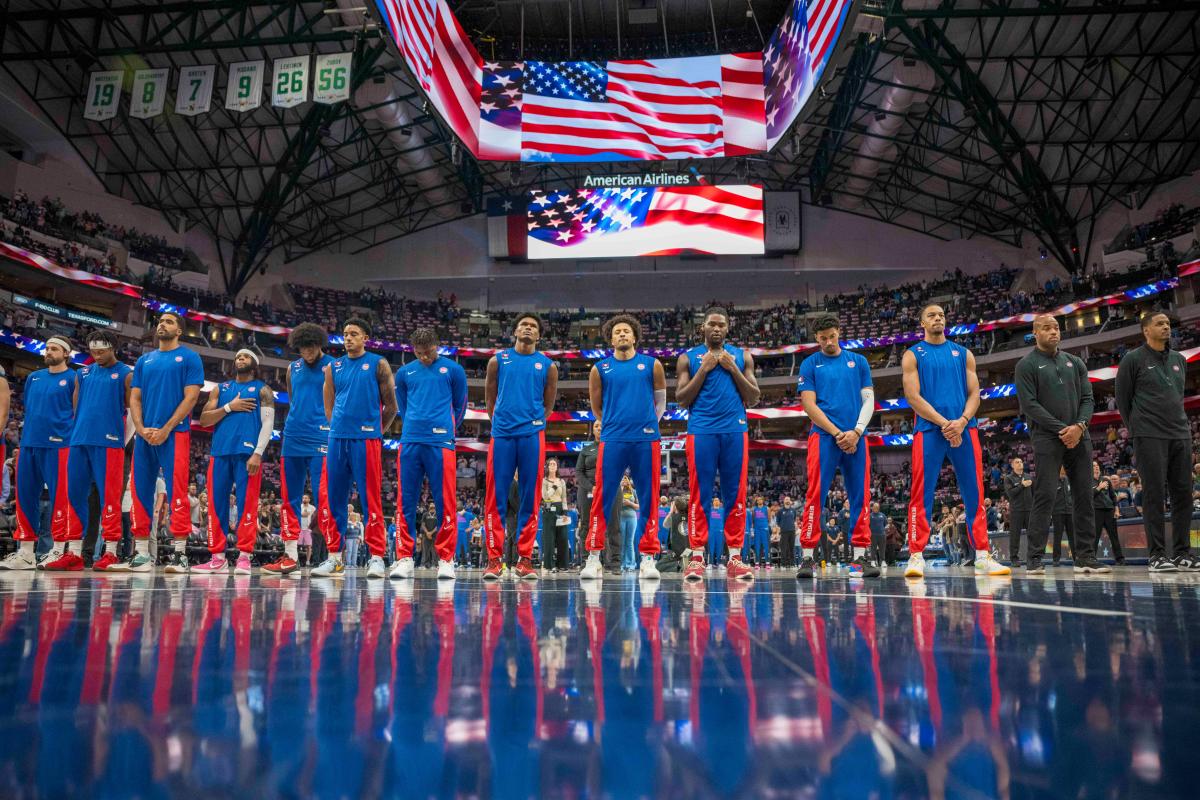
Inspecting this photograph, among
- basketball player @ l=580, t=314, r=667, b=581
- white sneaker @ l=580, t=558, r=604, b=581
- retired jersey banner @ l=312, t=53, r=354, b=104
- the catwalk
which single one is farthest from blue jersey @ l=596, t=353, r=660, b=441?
retired jersey banner @ l=312, t=53, r=354, b=104

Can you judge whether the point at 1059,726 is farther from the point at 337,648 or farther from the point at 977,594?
the point at 977,594

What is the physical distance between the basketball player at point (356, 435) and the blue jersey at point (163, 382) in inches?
51.1

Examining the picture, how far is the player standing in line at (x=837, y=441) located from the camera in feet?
19.8

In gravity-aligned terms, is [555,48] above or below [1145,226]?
above

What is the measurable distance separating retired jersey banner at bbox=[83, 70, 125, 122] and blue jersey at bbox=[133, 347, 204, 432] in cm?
1403

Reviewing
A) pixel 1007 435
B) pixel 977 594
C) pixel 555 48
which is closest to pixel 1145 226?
pixel 1007 435

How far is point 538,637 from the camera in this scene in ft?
6.38

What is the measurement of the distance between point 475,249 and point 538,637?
122ft

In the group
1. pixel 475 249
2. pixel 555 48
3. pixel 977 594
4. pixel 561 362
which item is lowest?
pixel 977 594

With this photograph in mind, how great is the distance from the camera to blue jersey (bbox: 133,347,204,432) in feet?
21.7

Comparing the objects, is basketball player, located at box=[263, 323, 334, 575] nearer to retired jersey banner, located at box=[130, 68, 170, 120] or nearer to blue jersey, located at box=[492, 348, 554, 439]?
blue jersey, located at box=[492, 348, 554, 439]

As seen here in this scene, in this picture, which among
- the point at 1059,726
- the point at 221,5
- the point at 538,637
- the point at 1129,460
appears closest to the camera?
the point at 1059,726

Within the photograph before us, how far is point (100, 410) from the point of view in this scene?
6.86m

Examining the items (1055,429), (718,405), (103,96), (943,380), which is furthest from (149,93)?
(1055,429)
